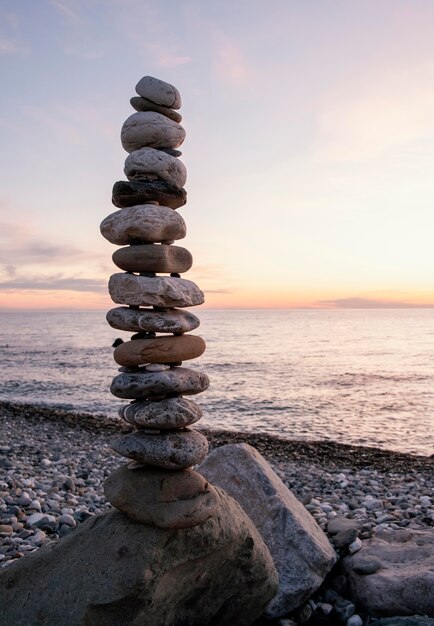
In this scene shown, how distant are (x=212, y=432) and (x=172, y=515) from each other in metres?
14.3

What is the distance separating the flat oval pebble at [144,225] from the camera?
Answer: 516 cm

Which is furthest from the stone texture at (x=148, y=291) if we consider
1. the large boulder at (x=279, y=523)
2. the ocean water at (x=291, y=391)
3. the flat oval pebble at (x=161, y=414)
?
the ocean water at (x=291, y=391)

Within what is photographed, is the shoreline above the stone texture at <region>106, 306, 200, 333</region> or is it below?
below

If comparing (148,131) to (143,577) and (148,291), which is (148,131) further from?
(143,577)

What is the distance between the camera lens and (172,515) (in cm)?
478

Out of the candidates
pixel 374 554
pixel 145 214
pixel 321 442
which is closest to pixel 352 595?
pixel 374 554

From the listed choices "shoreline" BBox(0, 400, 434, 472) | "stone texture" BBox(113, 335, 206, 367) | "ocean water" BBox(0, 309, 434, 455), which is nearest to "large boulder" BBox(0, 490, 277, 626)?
"stone texture" BBox(113, 335, 206, 367)

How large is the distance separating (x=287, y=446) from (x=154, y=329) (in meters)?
12.6

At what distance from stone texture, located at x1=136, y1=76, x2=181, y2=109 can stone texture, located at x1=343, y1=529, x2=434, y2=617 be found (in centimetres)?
512

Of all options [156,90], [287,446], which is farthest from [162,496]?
[287,446]

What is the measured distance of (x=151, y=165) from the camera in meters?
5.32

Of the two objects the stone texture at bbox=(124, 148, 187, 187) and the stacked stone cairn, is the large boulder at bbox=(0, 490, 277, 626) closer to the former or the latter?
the stacked stone cairn

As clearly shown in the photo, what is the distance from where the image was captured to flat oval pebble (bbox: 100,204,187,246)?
16.9 ft

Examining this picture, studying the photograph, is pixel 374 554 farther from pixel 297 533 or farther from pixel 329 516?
pixel 329 516
